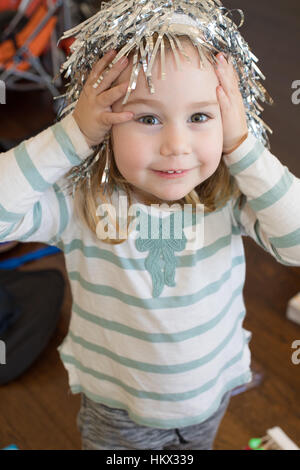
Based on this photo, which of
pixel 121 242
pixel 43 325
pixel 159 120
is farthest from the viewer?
pixel 43 325

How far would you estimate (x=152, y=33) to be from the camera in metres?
0.71

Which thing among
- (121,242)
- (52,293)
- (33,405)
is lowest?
(33,405)

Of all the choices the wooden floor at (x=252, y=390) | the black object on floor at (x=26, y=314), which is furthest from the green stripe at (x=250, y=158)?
the black object on floor at (x=26, y=314)

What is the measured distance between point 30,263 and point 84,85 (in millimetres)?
1335

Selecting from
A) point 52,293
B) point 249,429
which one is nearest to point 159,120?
point 249,429

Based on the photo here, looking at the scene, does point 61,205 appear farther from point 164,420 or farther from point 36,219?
point 164,420

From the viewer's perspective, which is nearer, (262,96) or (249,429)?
(262,96)

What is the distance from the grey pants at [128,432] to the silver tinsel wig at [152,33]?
60 cm

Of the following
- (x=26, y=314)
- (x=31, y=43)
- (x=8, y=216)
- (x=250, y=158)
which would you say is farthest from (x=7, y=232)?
(x=31, y=43)

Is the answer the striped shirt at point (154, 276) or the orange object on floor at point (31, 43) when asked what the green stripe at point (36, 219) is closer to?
the striped shirt at point (154, 276)

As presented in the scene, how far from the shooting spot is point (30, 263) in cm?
205

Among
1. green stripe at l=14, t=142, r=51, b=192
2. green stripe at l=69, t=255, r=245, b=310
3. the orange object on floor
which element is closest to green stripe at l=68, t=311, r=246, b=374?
green stripe at l=69, t=255, r=245, b=310

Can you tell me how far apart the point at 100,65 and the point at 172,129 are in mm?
130

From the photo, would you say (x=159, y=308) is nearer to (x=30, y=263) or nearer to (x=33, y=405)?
(x=33, y=405)
